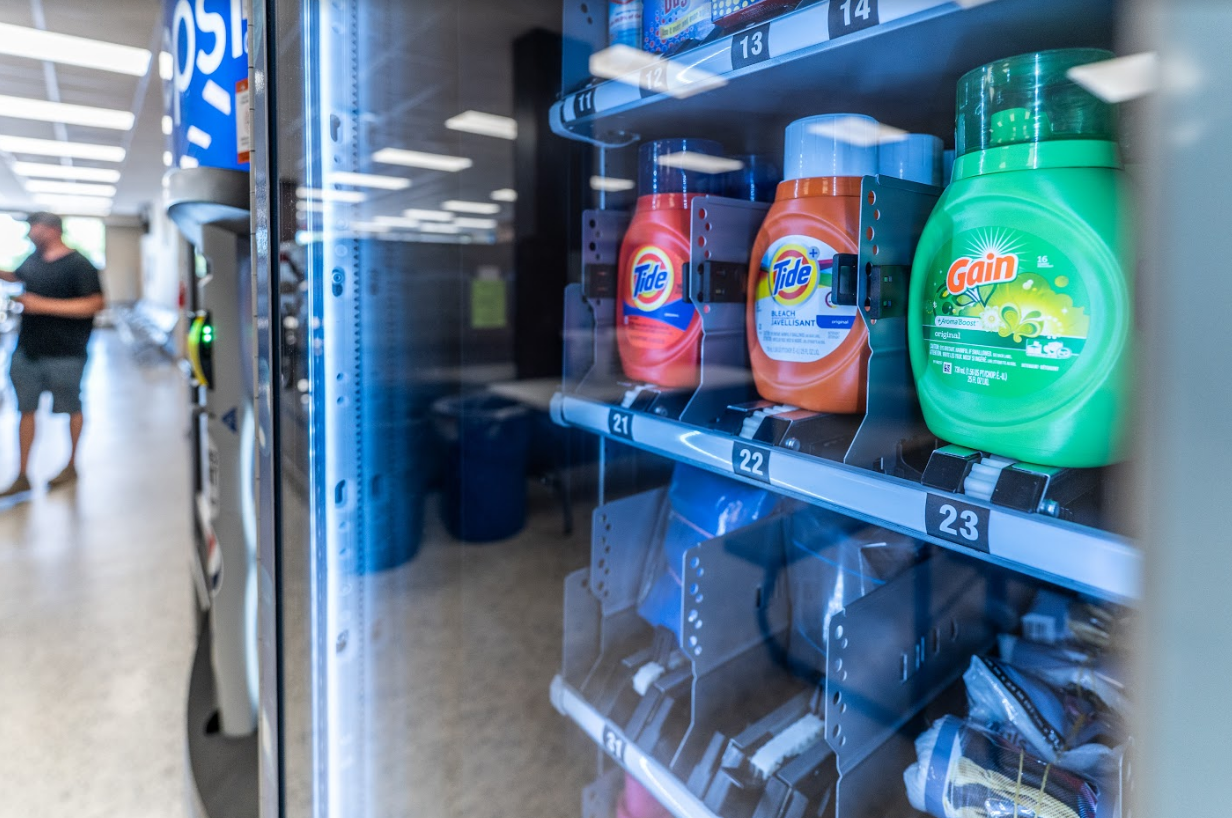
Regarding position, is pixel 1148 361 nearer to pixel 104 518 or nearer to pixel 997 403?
pixel 997 403

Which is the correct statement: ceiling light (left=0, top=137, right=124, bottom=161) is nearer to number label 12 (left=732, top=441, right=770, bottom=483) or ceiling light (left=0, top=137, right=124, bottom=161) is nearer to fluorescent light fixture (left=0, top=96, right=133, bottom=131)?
fluorescent light fixture (left=0, top=96, right=133, bottom=131)

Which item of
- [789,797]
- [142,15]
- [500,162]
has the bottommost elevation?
[789,797]

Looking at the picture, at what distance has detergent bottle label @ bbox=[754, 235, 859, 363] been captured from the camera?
74 centimetres

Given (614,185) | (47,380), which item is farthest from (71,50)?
(614,185)

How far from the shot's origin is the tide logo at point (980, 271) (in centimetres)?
57

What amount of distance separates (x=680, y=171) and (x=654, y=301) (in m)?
0.17

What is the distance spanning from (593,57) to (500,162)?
3185 millimetres

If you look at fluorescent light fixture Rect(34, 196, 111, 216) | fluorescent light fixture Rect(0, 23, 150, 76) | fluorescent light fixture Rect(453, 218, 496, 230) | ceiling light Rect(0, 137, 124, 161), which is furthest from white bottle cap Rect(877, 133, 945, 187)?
fluorescent light fixture Rect(34, 196, 111, 216)

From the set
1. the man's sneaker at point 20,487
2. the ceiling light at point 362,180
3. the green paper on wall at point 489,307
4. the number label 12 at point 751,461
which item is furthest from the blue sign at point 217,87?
the man's sneaker at point 20,487

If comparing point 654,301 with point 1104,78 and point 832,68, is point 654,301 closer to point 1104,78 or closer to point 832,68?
point 832,68

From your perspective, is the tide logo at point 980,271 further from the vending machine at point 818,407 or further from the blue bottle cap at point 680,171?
the blue bottle cap at point 680,171

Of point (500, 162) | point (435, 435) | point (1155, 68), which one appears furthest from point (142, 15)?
point (1155, 68)

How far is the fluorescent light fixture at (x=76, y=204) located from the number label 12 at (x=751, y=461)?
49.0 ft

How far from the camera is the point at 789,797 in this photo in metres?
0.80
